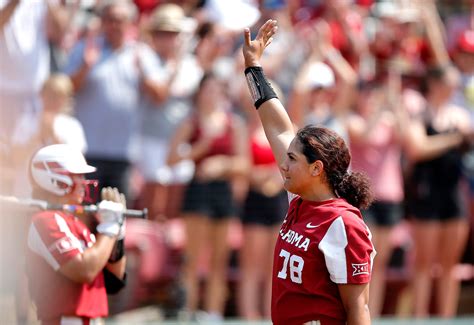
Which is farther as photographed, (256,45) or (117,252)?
(117,252)

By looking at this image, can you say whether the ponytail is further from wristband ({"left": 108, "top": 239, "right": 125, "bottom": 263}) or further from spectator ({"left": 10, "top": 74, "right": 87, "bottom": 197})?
spectator ({"left": 10, "top": 74, "right": 87, "bottom": 197})

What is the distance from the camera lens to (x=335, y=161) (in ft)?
15.2

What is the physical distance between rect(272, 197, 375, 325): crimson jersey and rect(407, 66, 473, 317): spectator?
450 centimetres

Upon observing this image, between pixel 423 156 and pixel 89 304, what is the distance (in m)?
4.51

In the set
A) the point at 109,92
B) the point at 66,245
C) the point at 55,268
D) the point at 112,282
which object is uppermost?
the point at 109,92

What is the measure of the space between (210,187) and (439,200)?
2.14 meters

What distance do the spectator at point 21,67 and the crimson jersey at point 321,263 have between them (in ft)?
10.8

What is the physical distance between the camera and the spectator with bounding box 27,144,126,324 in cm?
502

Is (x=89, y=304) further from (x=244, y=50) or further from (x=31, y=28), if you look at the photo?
(x=31, y=28)

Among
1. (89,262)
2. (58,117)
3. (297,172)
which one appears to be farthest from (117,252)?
(58,117)

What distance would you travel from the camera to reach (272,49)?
9055mm

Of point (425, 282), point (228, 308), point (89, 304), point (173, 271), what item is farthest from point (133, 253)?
point (89, 304)

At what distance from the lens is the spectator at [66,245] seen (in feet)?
16.5

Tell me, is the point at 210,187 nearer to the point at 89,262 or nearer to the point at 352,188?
the point at 89,262
